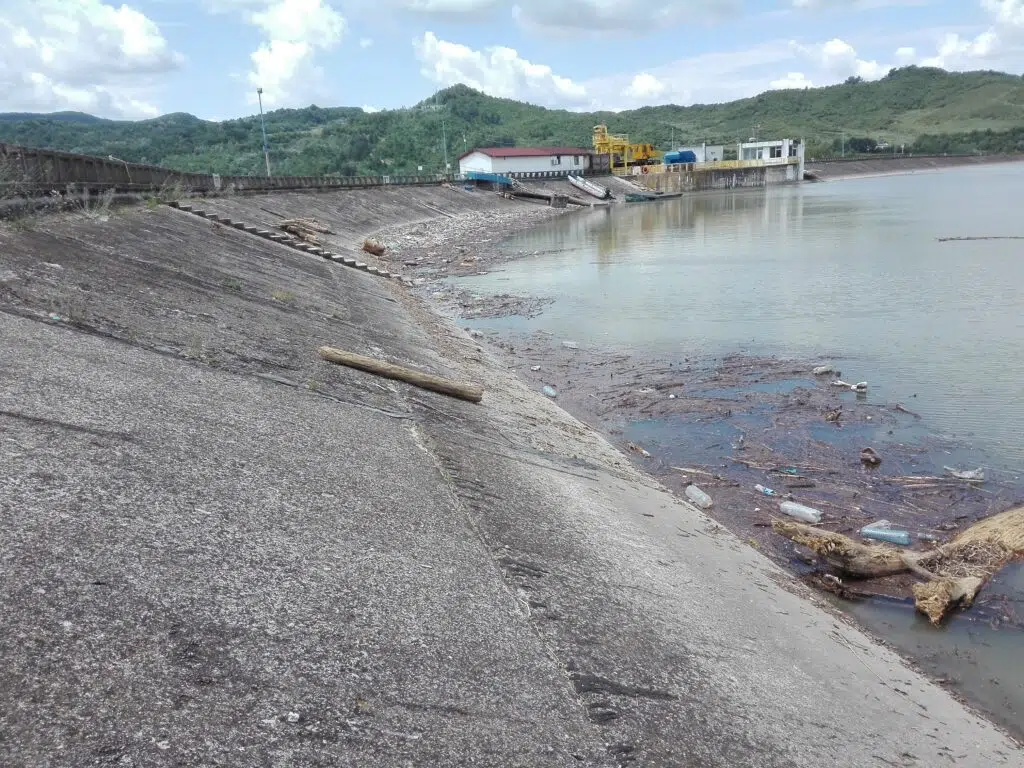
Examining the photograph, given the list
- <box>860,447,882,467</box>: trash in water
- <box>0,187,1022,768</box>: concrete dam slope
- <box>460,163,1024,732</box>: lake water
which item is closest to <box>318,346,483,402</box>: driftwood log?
<box>0,187,1022,768</box>: concrete dam slope

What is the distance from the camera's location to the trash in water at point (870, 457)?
40.4 ft

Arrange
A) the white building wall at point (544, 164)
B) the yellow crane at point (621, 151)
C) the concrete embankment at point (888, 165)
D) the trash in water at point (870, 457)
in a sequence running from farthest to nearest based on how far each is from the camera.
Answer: the concrete embankment at point (888, 165) → the yellow crane at point (621, 151) → the white building wall at point (544, 164) → the trash in water at point (870, 457)

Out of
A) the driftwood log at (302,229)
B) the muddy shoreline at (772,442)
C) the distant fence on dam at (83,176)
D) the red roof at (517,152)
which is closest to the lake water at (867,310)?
the muddy shoreline at (772,442)

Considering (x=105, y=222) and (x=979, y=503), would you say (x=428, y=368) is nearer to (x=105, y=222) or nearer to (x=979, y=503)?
(x=105, y=222)

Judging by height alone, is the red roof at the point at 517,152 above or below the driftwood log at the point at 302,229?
above

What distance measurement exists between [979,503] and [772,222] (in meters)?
51.8

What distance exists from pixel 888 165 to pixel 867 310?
507 feet

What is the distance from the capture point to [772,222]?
58.6 meters

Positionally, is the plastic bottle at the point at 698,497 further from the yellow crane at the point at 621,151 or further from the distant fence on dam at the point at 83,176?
the yellow crane at the point at 621,151

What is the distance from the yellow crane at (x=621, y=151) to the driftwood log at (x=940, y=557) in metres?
109

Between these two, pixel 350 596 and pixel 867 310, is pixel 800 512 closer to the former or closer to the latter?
pixel 350 596

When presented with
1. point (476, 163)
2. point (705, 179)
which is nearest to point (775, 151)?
point (705, 179)

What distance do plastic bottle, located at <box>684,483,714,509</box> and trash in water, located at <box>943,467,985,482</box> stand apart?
157 inches

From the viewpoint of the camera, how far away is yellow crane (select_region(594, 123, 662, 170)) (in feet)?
376
